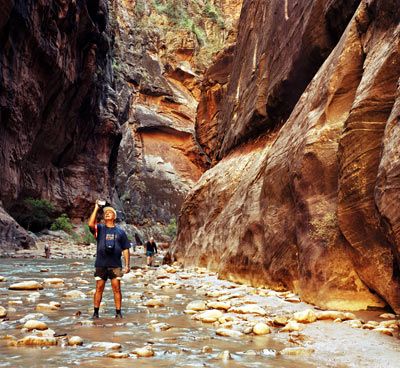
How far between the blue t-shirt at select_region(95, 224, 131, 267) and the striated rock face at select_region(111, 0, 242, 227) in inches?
2275

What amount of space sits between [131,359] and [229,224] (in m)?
9.68

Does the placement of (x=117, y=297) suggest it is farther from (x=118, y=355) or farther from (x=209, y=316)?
(x=118, y=355)

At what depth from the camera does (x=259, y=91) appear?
17.1 meters

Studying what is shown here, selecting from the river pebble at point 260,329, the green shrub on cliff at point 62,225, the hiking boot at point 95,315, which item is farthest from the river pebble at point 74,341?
the green shrub on cliff at point 62,225

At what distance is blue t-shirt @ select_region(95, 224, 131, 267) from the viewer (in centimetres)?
672

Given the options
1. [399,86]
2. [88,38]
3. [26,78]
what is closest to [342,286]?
[399,86]

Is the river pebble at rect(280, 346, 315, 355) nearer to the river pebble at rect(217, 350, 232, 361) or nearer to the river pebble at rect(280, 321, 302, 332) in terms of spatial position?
the river pebble at rect(217, 350, 232, 361)

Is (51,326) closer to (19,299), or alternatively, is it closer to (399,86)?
(19,299)

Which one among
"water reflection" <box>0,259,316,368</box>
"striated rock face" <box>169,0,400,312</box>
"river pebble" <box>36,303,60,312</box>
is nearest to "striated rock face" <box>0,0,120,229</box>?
"striated rock face" <box>169,0,400,312</box>

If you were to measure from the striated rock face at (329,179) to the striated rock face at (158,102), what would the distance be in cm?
5180

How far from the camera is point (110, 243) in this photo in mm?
6742

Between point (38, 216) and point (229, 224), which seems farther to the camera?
point (38, 216)

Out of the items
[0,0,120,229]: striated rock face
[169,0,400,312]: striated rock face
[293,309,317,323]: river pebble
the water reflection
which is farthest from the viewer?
[0,0,120,229]: striated rock face

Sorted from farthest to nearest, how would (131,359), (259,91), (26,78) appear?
1. (26,78)
2. (259,91)
3. (131,359)
